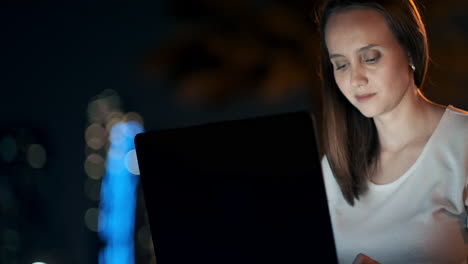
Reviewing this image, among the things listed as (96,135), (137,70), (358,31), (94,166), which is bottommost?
(358,31)

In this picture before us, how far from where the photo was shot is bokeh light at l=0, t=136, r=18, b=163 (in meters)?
3.67

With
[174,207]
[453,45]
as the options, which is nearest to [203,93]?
[453,45]

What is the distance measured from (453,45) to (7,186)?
119 inches

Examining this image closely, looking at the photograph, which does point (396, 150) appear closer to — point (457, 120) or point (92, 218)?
point (457, 120)

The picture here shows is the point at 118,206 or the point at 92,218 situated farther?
the point at 92,218

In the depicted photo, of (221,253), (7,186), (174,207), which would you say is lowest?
(221,253)

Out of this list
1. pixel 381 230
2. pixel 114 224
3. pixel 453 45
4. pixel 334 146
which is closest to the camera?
pixel 381 230

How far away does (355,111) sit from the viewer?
1852 mm

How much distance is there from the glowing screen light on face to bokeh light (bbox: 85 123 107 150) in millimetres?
249

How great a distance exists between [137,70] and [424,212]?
3027mm

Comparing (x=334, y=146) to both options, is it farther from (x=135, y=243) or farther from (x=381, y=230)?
(x=135, y=243)

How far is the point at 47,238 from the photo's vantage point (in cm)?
392

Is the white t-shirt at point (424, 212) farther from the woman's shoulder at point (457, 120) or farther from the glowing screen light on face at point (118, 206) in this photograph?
the glowing screen light on face at point (118, 206)

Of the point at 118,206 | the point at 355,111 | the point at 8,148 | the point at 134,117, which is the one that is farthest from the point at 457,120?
the point at 134,117
